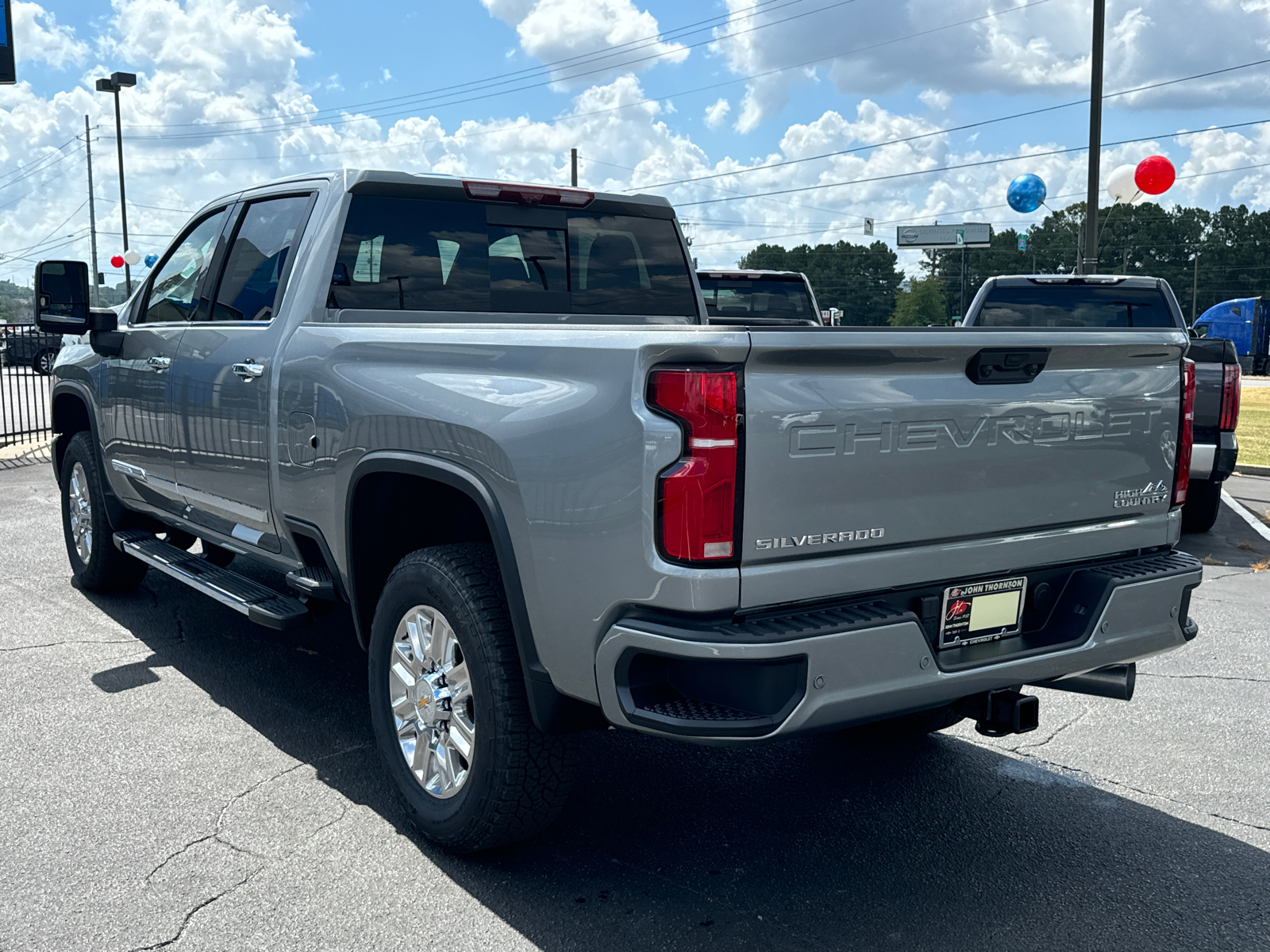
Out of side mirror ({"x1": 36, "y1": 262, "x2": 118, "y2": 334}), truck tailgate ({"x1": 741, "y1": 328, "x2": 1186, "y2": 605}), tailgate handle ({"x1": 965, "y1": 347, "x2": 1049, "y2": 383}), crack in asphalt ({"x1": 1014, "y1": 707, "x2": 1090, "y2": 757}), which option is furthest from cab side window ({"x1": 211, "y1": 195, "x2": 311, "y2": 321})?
crack in asphalt ({"x1": 1014, "y1": 707, "x2": 1090, "y2": 757})

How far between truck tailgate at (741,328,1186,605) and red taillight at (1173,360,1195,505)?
4cm

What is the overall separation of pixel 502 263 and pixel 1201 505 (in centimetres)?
652

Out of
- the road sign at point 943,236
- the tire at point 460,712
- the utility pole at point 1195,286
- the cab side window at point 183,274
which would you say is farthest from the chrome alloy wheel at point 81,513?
the utility pole at point 1195,286

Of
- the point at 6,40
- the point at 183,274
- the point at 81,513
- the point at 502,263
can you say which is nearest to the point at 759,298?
the point at 81,513

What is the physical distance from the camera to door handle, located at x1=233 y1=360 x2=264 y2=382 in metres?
4.31

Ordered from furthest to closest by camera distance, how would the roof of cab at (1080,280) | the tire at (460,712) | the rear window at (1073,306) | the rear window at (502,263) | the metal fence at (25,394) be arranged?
the metal fence at (25,394) → the rear window at (1073,306) → the roof of cab at (1080,280) → the rear window at (502,263) → the tire at (460,712)

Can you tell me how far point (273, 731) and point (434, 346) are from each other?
75.2 inches

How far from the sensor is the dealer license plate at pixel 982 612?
10.1ft

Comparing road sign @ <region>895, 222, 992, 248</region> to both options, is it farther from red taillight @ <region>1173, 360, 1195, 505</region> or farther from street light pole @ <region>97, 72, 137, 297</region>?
red taillight @ <region>1173, 360, 1195, 505</region>

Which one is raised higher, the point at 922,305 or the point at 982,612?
the point at 922,305

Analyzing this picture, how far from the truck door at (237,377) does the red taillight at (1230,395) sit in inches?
249

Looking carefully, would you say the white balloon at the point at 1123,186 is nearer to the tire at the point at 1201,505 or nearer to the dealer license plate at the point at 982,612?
the tire at the point at 1201,505

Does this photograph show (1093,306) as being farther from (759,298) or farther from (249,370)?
(249,370)

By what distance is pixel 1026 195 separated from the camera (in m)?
22.5
